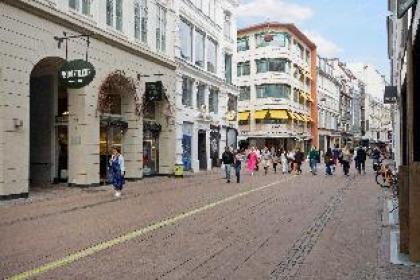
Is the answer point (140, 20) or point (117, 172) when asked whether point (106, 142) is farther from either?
point (117, 172)

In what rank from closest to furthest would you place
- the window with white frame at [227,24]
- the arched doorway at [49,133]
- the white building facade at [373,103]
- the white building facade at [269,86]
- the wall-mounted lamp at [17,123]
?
the wall-mounted lamp at [17,123]
the arched doorway at [49,133]
the window with white frame at [227,24]
the white building facade at [269,86]
the white building facade at [373,103]

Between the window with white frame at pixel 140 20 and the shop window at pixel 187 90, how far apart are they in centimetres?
603

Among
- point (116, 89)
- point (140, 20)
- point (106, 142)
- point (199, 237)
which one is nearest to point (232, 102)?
point (140, 20)

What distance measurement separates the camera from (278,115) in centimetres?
6538

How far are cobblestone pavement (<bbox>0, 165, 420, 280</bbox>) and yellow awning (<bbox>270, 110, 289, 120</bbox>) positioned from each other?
47563 millimetres

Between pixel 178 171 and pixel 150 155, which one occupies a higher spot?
pixel 150 155

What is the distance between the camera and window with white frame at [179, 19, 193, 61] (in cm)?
3284

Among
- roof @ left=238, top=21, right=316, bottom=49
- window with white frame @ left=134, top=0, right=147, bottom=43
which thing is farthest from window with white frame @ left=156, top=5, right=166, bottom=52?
roof @ left=238, top=21, right=316, bottom=49

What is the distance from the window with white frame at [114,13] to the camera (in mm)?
23781

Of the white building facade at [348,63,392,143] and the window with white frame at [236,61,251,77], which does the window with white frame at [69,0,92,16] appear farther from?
the white building facade at [348,63,392,143]

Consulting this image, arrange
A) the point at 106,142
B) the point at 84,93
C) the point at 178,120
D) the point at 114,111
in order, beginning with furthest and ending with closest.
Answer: the point at 178,120
the point at 114,111
the point at 106,142
the point at 84,93

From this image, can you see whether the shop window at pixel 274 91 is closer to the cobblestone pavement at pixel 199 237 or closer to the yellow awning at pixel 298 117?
the yellow awning at pixel 298 117

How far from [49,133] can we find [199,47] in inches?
596

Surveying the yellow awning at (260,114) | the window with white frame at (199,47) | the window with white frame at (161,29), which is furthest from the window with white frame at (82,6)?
the yellow awning at (260,114)
